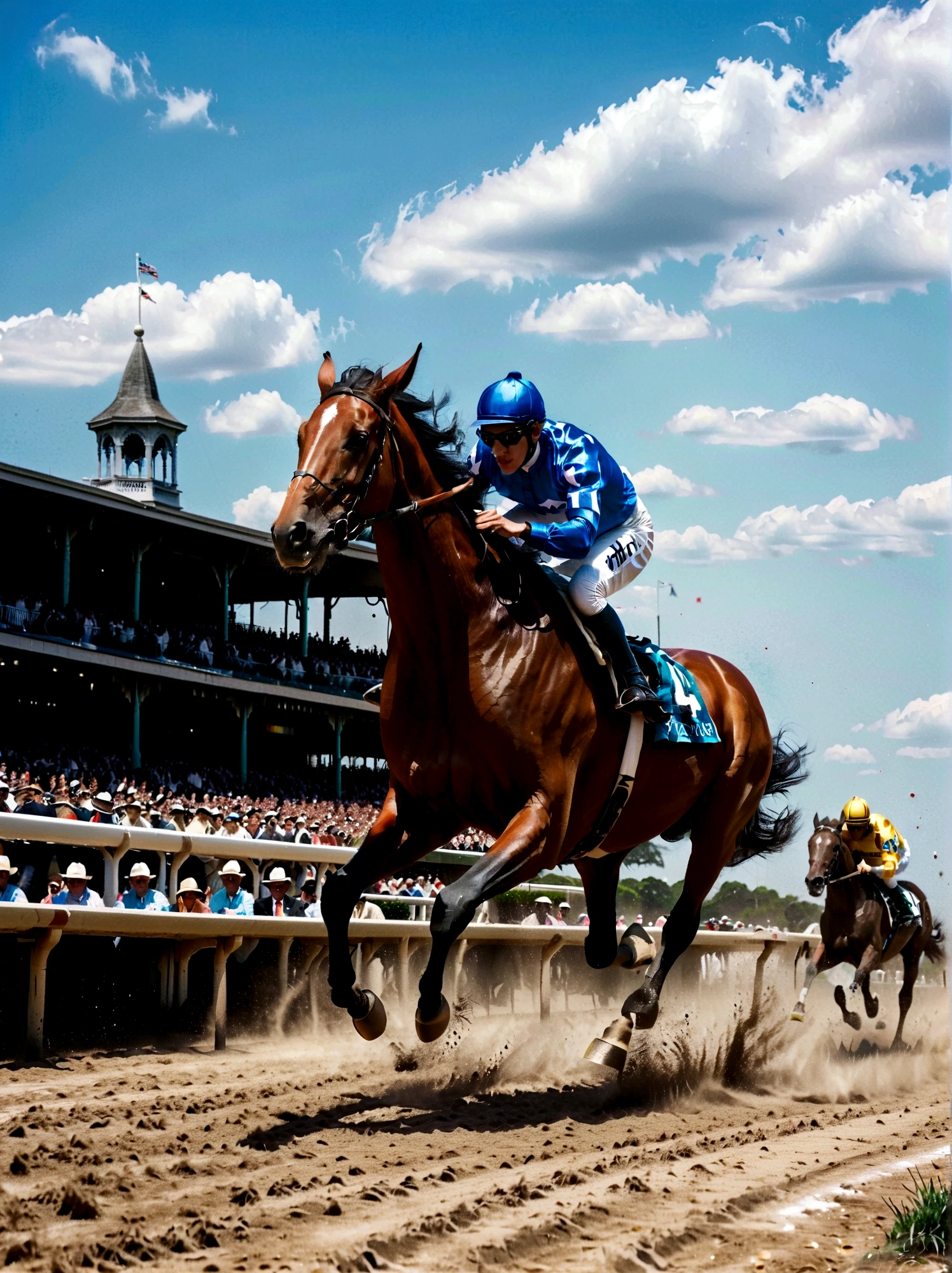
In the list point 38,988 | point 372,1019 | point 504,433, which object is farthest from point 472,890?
point 38,988

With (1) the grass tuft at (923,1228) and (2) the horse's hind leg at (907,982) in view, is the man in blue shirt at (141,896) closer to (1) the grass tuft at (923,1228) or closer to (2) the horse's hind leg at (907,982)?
(1) the grass tuft at (923,1228)

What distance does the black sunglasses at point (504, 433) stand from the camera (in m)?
5.39

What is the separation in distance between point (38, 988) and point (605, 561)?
3.21 meters

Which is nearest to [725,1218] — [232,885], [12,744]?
[232,885]

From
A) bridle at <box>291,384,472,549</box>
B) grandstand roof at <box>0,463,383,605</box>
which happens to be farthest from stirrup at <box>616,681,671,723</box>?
grandstand roof at <box>0,463,383,605</box>

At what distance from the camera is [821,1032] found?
934 centimetres

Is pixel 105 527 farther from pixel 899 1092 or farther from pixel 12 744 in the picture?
pixel 899 1092

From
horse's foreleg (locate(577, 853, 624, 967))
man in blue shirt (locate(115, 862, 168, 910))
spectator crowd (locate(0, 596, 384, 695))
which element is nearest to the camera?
horse's foreleg (locate(577, 853, 624, 967))

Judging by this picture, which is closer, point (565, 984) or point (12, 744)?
point (565, 984)

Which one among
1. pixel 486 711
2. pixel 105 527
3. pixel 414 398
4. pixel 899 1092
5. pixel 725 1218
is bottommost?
pixel 899 1092

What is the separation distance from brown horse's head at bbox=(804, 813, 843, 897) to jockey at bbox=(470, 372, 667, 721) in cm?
540

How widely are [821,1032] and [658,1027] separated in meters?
1.70

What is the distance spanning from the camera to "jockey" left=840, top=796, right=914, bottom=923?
36.4 ft

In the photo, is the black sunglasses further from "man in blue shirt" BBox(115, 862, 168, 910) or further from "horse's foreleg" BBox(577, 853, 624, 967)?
"man in blue shirt" BBox(115, 862, 168, 910)
